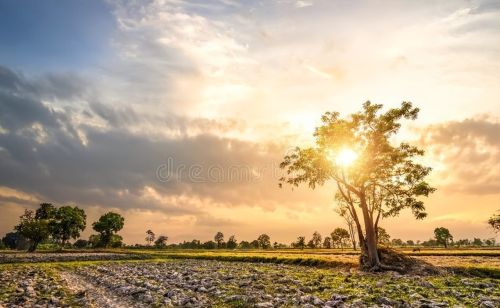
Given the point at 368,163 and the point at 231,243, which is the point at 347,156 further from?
the point at 231,243

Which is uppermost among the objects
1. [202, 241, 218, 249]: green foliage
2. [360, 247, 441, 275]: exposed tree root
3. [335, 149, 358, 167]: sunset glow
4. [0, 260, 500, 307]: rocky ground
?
[335, 149, 358, 167]: sunset glow

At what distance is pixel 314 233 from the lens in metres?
194

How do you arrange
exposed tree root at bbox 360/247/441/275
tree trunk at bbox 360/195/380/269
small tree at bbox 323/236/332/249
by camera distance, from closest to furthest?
exposed tree root at bbox 360/247/441/275
tree trunk at bbox 360/195/380/269
small tree at bbox 323/236/332/249

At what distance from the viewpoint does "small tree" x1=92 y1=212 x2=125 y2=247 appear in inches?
5740

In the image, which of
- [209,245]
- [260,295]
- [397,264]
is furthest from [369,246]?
[209,245]

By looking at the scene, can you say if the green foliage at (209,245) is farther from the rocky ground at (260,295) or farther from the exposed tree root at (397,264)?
the rocky ground at (260,295)

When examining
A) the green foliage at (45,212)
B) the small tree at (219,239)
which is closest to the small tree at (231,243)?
the small tree at (219,239)

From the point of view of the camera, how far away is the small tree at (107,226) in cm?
14580

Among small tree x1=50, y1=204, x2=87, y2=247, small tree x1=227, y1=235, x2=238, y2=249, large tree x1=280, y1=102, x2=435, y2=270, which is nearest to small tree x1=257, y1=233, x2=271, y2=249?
small tree x1=227, y1=235, x2=238, y2=249

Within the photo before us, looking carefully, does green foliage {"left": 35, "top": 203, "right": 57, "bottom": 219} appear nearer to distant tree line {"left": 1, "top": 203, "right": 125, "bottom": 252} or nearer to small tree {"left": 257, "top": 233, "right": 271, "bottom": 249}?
distant tree line {"left": 1, "top": 203, "right": 125, "bottom": 252}

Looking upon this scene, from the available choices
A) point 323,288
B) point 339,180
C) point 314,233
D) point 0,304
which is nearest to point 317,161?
point 339,180

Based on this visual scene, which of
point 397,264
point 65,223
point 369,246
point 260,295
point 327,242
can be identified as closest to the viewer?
point 260,295

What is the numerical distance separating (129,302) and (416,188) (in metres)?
30.7

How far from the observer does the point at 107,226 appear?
480ft
